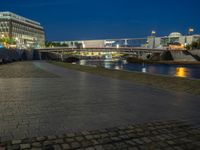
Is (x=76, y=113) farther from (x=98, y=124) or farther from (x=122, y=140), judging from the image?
(x=122, y=140)

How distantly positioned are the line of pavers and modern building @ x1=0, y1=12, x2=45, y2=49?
387 ft

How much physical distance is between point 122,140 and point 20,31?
6119 inches

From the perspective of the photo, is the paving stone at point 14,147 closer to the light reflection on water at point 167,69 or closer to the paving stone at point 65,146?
the paving stone at point 65,146

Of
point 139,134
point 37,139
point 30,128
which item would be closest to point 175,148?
point 139,134

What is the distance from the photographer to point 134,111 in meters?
7.21

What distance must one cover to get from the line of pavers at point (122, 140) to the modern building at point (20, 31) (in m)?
118

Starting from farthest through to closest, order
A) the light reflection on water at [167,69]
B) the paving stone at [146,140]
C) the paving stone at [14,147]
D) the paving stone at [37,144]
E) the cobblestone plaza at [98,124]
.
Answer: the light reflection on water at [167,69]
the paving stone at [146,140]
the cobblestone plaza at [98,124]
the paving stone at [37,144]
the paving stone at [14,147]

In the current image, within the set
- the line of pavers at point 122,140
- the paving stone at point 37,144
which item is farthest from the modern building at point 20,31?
the paving stone at point 37,144

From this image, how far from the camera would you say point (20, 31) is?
149500 millimetres

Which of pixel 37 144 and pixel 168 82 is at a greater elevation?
pixel 37 144

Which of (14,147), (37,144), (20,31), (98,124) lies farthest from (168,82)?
(20,31)

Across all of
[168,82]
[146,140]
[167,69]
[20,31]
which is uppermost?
[20,31]

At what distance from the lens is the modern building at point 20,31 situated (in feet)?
450

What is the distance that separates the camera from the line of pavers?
4.40 metres
